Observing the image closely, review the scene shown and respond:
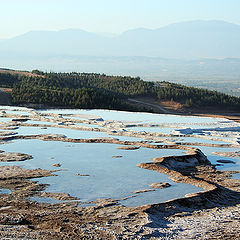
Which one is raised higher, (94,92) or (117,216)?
(94,92)

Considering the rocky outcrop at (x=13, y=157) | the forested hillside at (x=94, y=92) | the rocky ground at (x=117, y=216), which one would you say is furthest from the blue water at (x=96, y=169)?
the forested hillside at (x=94, y=92)

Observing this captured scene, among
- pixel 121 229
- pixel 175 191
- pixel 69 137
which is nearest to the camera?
pixel 121 229

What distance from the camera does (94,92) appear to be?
35.1 meters

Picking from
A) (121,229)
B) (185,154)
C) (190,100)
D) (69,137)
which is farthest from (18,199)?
(190,100)

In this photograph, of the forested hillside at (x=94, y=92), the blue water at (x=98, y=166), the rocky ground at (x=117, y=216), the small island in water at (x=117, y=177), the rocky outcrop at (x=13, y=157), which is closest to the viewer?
the rocky ground at (x=117, y=216)

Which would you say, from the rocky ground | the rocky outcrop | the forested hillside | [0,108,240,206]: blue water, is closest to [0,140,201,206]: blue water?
[0,108,240,206]: blue water

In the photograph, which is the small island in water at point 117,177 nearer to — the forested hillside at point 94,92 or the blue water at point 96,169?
the blue water at point 96,169

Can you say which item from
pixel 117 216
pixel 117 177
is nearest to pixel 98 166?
pixel 117 177

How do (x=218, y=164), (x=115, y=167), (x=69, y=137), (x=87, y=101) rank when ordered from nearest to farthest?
(x=115, y=167) < (x=218, y=164) < (x=69, y=137) < (x=87, y=101)

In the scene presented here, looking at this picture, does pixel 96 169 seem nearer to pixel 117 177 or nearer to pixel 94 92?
pixel 117 177

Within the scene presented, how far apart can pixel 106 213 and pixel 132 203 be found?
794mm

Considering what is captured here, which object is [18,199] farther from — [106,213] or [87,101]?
[87,101]

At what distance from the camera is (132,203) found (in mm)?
9977

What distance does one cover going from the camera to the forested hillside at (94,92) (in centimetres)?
3366
